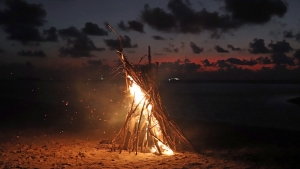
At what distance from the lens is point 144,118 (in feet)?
28.9

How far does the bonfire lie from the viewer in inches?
330

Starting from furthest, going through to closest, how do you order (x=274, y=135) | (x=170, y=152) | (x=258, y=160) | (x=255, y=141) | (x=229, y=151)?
1. (x=274, y=135)
2. (x=255, y=141)
3. (x=229, y=151)
4. (x=170, y=152)
5. (x=258, y=160)

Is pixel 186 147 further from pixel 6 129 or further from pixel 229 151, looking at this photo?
pixel 6 129

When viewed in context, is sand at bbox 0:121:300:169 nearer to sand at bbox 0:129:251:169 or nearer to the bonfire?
sand at bbox 0:129:251:169

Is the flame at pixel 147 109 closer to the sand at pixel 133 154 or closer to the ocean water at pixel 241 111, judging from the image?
the sand at pixel 133 154

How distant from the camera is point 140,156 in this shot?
8.13 meters

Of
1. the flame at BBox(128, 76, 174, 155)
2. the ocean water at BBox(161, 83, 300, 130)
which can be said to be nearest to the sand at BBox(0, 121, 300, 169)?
the flame at BBox(128, 76, 174, 155)

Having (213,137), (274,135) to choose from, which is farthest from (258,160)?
(274,135)

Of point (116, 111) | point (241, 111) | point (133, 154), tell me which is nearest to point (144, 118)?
point (133, 154)

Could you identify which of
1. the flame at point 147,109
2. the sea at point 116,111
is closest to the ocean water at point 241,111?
the sea at point 116,111

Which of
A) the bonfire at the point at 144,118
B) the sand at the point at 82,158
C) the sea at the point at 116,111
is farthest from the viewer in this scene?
the sea at the point at 116,111

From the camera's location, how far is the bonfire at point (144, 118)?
8.38 meters

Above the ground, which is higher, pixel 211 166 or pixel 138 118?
pixel 138 118

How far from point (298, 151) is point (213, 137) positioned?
12.1ft
